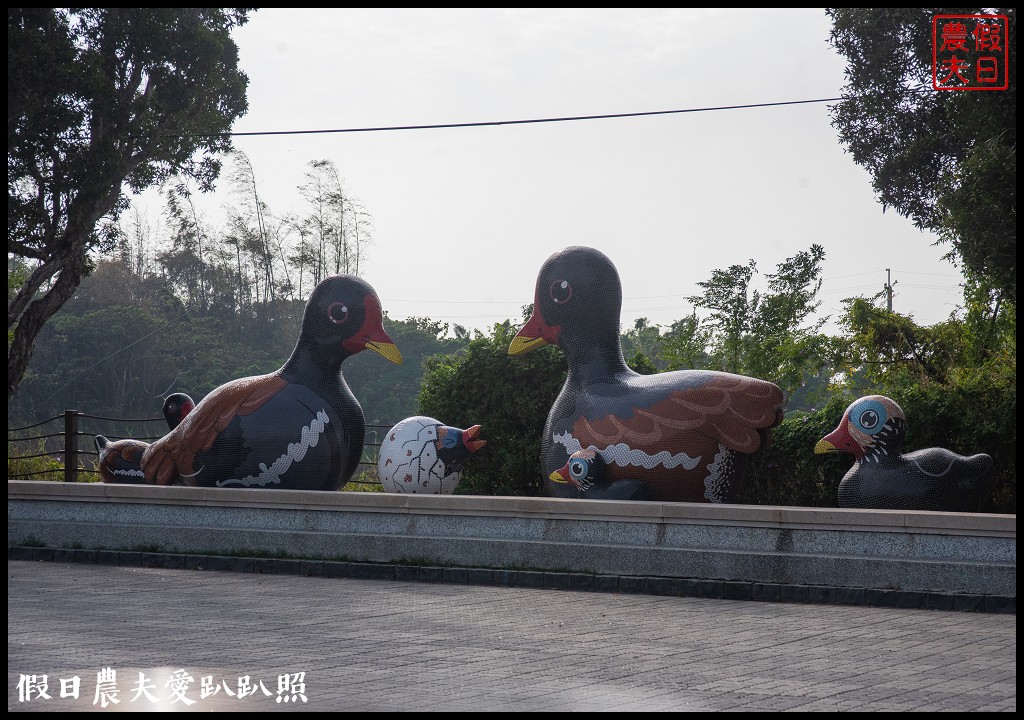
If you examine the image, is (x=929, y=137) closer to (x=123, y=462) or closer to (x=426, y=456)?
(x=426, y=456)

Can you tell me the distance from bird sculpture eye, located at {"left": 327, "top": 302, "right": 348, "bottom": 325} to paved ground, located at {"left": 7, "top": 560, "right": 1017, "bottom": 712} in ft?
12.2

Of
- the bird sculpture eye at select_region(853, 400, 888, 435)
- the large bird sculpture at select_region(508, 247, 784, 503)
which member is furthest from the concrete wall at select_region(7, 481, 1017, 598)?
the bird sculpture eye at select_region(853, 400, 888, 435)

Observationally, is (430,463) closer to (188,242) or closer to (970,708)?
(970,708)

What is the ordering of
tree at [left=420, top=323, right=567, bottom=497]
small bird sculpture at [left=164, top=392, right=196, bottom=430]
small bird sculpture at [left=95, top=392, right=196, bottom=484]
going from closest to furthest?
1. small bird sculpture at [left=95, top=392, right=196, bottom=484]
2. tree at [left=420, top=323, right=567, bottom=497]
3. small bird sculpture at [left=164, top=392, right=196, bottom=430]

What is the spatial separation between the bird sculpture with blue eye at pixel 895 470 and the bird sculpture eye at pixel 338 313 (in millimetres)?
5580

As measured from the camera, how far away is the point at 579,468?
459 inches

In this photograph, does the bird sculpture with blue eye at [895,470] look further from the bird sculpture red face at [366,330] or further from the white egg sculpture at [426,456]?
the bird sculpture red face at [366,330]

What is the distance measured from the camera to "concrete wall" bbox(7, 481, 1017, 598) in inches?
375

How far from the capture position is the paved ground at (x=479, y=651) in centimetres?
586

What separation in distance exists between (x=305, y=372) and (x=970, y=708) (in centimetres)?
897

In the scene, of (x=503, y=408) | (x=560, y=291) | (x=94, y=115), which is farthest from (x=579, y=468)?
(x=94, y=115)

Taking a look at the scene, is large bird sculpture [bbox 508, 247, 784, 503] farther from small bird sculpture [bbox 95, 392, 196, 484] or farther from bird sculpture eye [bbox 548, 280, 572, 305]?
small bird sculpture [bbox 95, 392, 196, 484]

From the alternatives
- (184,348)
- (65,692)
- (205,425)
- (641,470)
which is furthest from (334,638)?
(184,348)

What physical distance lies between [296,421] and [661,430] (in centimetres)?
406
